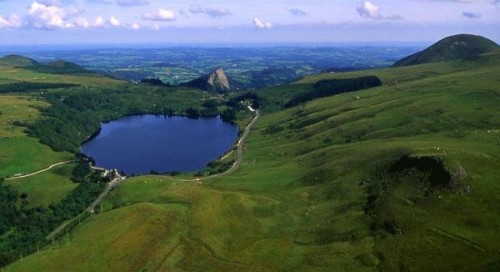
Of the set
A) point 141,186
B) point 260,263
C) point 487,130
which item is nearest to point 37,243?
point 141,186

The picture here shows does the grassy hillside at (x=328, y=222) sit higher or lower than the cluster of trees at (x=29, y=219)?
higher

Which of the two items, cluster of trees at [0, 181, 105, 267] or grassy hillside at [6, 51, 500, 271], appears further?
cluster of trees at [0, 181, 105, 267]

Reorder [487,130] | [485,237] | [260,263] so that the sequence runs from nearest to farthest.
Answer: [485,237], [260,263], [487,130]

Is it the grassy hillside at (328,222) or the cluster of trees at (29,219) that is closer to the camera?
the grassy hillside at (328,222)

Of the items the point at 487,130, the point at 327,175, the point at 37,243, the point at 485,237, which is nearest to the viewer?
the point at 485,237

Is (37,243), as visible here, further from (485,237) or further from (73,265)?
(485,237)

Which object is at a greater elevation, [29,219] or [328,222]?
[328,222]

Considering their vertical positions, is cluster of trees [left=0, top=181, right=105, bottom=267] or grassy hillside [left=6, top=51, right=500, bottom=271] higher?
grassy hillside [left=6, top=51, right=500, bottom=271]

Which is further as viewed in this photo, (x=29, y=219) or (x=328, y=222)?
(x=29, y=219)
